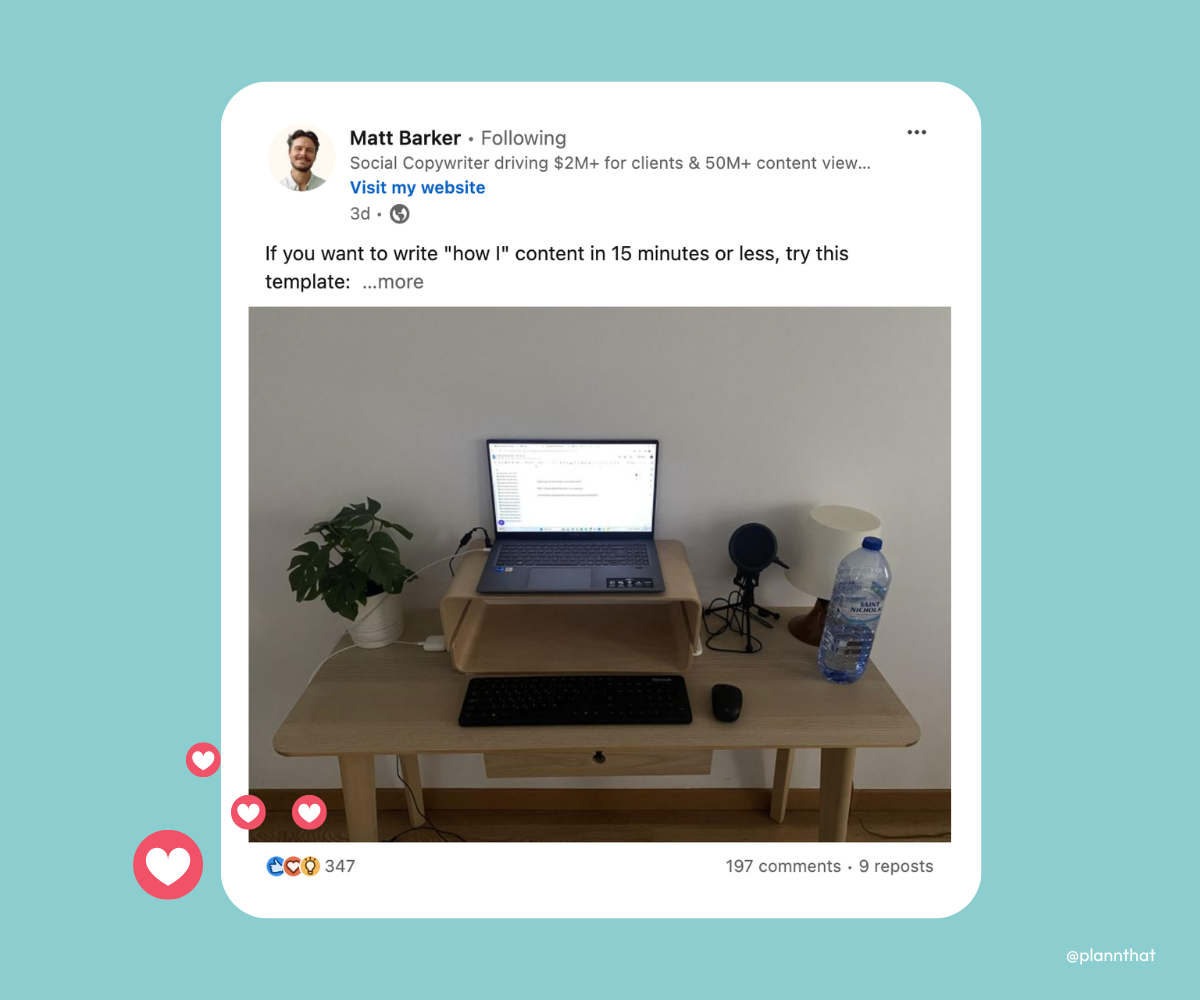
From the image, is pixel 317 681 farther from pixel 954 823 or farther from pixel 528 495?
pixel 954 823

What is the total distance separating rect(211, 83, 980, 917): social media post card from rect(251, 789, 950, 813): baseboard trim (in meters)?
0.01

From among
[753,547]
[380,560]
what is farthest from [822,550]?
[380,560]

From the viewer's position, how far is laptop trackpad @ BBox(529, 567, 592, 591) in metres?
1.22

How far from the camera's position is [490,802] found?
179cm

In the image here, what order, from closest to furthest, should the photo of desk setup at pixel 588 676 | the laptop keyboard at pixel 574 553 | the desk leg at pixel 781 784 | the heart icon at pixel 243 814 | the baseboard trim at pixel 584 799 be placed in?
the heart icon at pixel 243 814, the photo of desk setup at pixel 588 676, the laptop keyboard at pixel 574 553, the desk leg at pixel 781 784, the baseboard trim at pixel 584 799

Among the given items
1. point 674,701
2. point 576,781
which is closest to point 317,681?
point 674,701

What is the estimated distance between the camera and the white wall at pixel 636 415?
1.36 metres

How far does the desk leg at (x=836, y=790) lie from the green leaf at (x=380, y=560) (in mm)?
973

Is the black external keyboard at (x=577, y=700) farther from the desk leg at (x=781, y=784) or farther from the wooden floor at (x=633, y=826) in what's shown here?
the wooden floor at (x=633, y=826)

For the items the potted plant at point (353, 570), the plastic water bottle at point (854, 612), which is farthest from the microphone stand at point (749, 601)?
the potted plant at point (353, 570)

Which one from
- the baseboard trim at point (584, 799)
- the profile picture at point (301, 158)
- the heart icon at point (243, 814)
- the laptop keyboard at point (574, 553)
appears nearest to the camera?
the profile picture at point (301, 158)

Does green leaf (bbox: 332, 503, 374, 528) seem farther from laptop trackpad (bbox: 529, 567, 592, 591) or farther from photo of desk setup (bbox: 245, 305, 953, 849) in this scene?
laptop trackpad (bbox: 529, 567, 592, 591)

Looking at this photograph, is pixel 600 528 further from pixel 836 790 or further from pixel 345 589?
pixel 836 790
